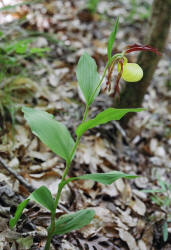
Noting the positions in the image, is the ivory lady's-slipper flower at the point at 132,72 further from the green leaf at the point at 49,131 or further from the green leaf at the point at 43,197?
the green leaf at the point at 43,197

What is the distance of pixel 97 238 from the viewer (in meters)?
1.36

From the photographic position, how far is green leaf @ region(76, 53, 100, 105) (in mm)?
1084

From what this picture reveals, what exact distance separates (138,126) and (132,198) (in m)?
0.81

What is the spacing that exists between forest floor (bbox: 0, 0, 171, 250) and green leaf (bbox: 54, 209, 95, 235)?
0.16 metres

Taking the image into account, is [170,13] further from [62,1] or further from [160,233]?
[62,1]

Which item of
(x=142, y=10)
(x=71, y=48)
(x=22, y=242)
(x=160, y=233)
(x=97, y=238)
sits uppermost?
(x=142, y=10)

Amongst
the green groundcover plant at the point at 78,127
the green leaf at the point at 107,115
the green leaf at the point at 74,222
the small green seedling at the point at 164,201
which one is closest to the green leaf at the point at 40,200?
the green groundcover plant at the point at 78,127

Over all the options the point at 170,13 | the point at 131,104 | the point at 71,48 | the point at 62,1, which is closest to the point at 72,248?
the point at 131,104

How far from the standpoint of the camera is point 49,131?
3.36 feet

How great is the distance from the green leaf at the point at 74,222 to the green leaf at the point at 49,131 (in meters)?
0.28

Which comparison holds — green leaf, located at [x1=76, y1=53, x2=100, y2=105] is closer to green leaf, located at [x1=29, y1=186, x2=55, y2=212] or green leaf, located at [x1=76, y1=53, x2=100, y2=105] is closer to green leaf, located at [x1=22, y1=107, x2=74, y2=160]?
green leaf, located at [x1=22, y1=107, x2=74, y2=160]

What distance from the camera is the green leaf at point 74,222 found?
112 centimetres

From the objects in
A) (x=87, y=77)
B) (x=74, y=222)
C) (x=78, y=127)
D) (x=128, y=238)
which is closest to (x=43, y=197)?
(x=74, y=222)

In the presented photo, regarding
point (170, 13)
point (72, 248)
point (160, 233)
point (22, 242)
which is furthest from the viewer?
point (170, 13)
